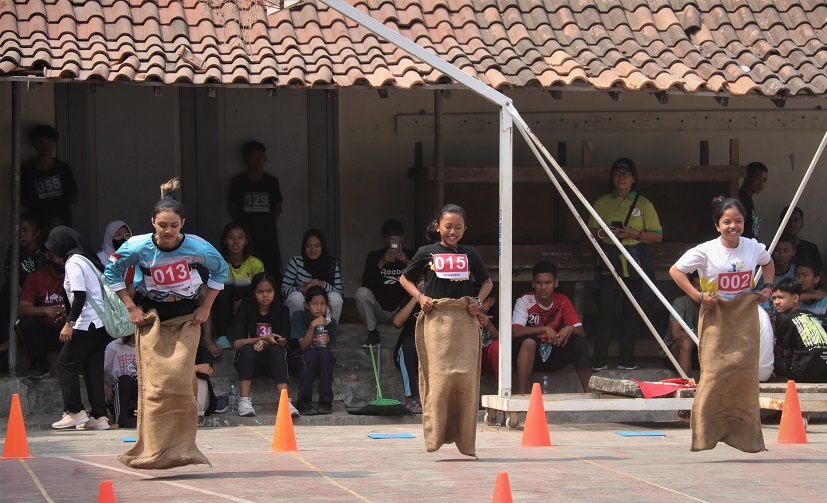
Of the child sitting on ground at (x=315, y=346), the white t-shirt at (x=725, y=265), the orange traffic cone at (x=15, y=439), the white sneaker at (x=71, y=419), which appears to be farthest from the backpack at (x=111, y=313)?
the white t-shirt at (x=725, y=265)

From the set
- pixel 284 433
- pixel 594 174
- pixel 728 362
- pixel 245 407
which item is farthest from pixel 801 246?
pixel 284 433

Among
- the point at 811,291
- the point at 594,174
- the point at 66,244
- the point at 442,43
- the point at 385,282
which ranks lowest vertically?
the point at 811,291

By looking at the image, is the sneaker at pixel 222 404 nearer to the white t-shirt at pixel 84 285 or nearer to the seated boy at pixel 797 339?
the white t-shirt at pixel 84 285

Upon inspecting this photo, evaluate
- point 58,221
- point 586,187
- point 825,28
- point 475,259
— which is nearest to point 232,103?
point 58,221

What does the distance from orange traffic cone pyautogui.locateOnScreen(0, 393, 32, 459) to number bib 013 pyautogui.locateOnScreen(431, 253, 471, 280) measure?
10.0ft

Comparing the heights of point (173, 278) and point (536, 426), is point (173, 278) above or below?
above

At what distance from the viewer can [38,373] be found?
1189 centimetres

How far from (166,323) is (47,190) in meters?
4.98

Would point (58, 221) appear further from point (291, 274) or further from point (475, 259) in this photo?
point (475, 259)

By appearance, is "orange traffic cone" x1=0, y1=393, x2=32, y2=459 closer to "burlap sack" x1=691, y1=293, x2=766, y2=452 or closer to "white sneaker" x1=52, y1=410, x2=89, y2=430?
"white sneaker" x1=52, y1=410, x2=89, y2=430

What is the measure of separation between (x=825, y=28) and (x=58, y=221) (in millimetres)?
7668

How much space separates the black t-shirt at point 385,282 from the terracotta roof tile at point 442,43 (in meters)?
2.26

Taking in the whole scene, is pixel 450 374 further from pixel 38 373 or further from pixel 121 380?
pixel 38 373

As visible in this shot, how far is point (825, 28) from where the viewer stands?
13.1 m
